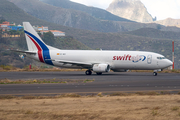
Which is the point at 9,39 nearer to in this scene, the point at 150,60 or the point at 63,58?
the point at 63,58

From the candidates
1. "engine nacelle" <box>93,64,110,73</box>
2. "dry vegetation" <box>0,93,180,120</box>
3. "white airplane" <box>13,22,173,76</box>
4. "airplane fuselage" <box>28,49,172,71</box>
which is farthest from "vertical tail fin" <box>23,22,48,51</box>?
"dry vegetation" <box>0,93,180,120</box>

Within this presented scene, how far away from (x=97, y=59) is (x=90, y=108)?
28.2 m

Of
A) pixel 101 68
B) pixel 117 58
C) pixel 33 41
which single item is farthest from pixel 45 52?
pixel 117 58

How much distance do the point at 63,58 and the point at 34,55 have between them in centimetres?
473

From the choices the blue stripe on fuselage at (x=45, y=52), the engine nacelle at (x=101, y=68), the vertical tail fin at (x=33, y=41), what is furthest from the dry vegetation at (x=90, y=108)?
the vertical tail fin at (x=33, y=41)

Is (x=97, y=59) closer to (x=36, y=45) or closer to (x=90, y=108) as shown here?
(x=36, y=45)

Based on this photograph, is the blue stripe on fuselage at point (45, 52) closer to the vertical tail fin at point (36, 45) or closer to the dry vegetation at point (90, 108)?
the vertical tail fin at point (36, 45)

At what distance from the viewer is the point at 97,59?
1612 inches

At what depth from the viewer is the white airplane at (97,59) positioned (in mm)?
38281

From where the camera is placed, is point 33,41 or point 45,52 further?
point 33,41

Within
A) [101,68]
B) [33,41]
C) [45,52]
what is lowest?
[101,68]

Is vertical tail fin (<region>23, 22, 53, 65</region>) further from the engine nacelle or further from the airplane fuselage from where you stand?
the engine nacelle

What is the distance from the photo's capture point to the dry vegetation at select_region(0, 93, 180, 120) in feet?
36.8

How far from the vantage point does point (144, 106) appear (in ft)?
43.9
